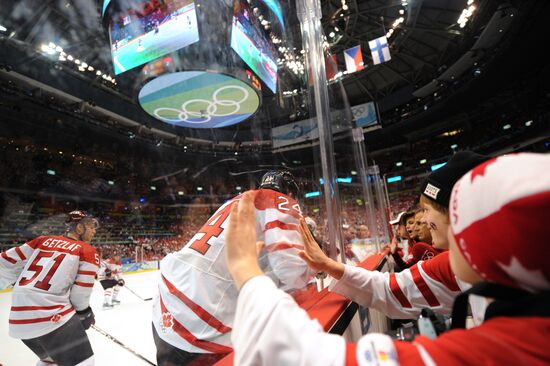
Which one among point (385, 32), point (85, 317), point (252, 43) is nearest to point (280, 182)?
point (85, 317)

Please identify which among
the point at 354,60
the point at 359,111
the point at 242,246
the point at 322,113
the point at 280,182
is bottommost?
the point at 242,246

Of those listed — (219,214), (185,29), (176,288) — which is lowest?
(176,288)

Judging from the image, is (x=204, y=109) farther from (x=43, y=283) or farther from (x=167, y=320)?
(x=167, y=320)

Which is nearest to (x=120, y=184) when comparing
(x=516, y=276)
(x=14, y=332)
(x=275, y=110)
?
(x=14, y=332)

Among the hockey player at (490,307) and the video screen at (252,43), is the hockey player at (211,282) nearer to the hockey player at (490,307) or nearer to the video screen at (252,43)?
the hockey player at (490,307)

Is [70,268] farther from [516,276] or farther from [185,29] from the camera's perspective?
[185,29]

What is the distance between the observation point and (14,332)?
154cm

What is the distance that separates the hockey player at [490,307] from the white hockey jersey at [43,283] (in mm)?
1819

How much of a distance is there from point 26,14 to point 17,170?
1.21 metres

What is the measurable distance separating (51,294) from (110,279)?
261 cm

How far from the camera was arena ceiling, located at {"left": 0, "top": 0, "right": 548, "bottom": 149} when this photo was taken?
2240mm

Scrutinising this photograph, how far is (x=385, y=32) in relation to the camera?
884 cm

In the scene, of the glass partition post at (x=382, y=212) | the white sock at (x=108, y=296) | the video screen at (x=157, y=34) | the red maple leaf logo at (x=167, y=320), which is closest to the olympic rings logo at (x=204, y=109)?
the video screen at (x=157, y=34)

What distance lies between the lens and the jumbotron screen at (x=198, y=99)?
3.87m
